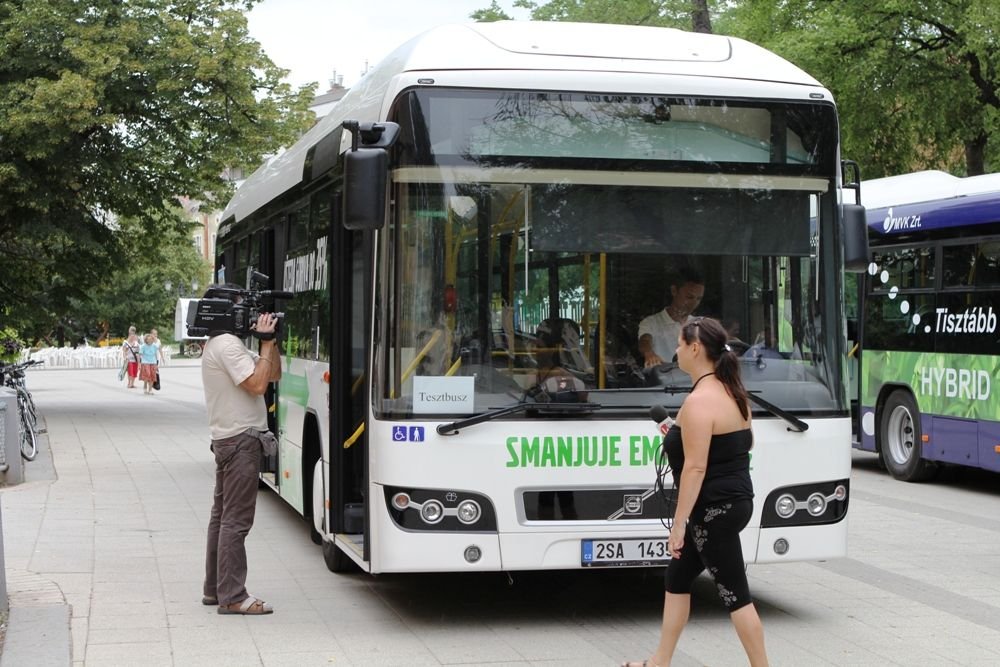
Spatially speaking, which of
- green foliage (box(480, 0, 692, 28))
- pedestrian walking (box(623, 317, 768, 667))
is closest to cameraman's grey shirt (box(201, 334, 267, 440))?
pedestrian walking (box(623, 317, 768, 667))

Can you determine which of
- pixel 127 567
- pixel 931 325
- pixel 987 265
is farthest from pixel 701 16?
pixel 127 567

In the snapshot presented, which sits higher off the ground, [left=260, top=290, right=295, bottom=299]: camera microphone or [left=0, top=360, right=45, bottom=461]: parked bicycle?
[left=260, top=290, right=295, bottom=299]: camera microphone

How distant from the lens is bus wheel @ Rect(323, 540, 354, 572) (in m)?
9.52

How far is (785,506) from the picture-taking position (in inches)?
301

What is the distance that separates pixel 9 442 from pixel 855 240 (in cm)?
1009

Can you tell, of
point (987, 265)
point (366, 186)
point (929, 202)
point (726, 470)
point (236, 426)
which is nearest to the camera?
point (726, 470)

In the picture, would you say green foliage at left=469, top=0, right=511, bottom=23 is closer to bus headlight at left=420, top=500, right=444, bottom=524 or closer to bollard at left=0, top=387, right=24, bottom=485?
bollard at left=0, top=387, right=24, bottom=485

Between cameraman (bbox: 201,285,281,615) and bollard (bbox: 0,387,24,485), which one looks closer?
cameraman (bbox: 201,285,281,615)

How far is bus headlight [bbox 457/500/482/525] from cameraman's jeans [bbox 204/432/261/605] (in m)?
1.35

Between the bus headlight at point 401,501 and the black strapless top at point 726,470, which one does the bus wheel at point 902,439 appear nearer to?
the bus headlight at point 401,501

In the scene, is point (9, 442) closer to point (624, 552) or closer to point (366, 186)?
point (366, 186)

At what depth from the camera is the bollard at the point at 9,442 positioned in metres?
14.4

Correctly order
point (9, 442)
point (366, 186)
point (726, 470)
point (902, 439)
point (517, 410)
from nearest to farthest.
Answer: point (726, 470) → point (366, 186) → point (517, 410) → point (9, 442) → point (902, 439)

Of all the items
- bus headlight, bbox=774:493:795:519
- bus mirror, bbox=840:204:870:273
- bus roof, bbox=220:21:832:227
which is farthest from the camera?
bus mirror, bbox=840:204:870:273
